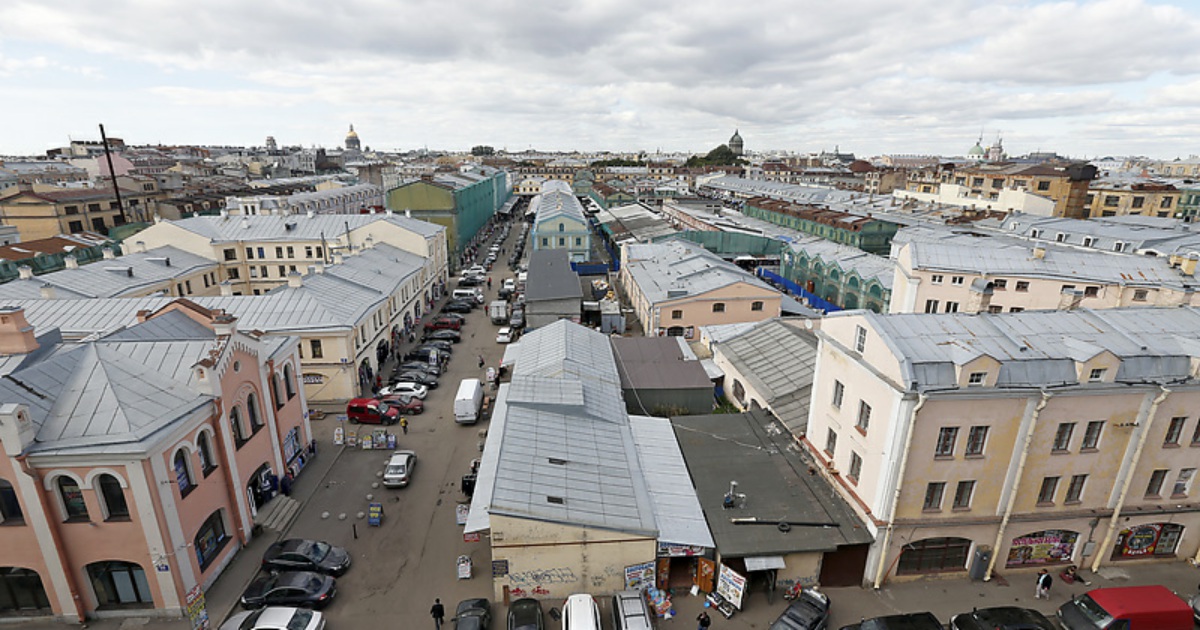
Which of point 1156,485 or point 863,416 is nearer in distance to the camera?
point 863,416

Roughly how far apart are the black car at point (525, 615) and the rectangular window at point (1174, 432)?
2446 centimetres

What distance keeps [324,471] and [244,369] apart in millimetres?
8071

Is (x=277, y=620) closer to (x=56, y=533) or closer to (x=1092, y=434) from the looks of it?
(x=56, y=533)

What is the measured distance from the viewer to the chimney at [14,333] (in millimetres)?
20594

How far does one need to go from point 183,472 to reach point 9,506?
4745 millimetres

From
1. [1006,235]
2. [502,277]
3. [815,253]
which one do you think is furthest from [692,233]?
[1006,235]

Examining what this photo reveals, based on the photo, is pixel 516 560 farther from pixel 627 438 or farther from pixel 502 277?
pixel 502 277

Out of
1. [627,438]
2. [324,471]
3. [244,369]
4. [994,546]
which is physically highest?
[244,369]

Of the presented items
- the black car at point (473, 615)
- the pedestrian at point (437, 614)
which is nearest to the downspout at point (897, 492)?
the black car at point (473, 615)

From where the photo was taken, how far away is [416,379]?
130 feet

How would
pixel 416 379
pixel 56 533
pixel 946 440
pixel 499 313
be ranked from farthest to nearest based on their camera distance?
pixel 499 313 < pixel 416 379 < pixel 946 440 < pixel 56 533

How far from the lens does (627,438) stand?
25.8 m

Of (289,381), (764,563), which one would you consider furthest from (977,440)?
(289,381)

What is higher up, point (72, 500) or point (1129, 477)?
→ point (72, 500)
